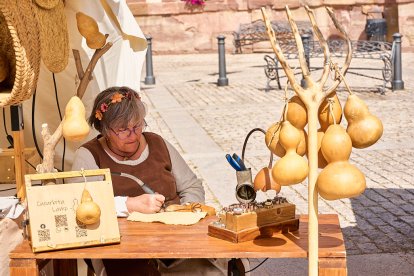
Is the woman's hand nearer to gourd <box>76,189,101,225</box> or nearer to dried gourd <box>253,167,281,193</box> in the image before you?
gourd <box>76,189,101,225</box>

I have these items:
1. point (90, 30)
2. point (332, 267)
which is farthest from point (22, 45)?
point (332, 267)

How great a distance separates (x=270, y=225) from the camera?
3428 millimetres

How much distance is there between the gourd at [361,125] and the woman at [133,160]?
1.22m

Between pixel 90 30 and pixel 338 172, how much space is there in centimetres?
181

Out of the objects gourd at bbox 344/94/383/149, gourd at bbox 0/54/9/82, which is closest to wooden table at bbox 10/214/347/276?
gourd at bbox 344/94/383/149

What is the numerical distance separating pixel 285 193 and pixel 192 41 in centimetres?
1725

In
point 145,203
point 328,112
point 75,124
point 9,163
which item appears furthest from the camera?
point 9,163

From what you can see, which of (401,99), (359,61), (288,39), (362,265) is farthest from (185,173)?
(288,39)

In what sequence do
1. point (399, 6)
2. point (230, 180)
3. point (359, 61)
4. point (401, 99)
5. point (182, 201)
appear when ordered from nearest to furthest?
point (182, 201), point (230, 180), point (401, 99), point (359, 61), point (399, 6)

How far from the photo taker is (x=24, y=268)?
330cm

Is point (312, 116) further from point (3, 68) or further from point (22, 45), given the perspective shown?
point (3, 68)

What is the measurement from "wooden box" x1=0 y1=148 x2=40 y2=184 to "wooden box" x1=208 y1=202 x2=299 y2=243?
183 cm

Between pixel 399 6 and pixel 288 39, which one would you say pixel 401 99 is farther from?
pixel 399 6

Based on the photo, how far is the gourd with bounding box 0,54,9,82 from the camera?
4297mm
